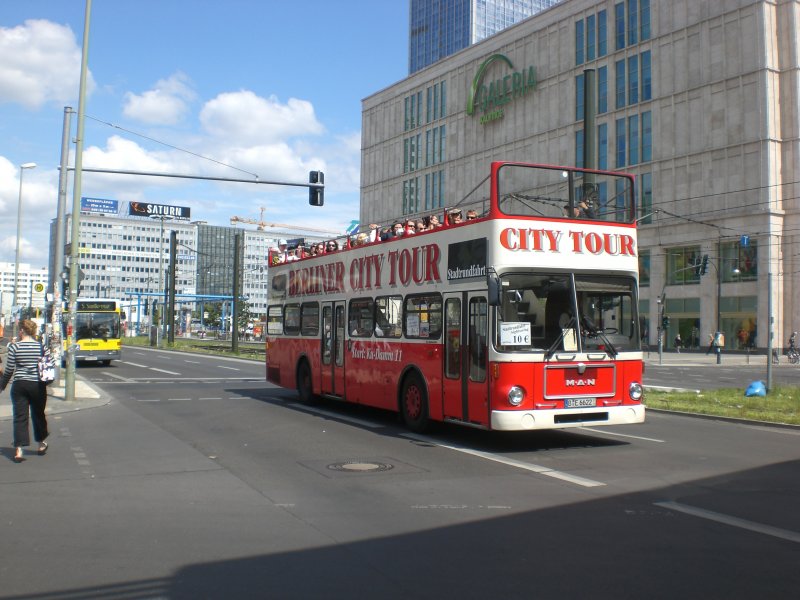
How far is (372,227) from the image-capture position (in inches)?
607

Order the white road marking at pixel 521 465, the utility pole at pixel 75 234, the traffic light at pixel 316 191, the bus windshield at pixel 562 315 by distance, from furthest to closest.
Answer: the traffic light at pixel 316 191, the utility pole at pixel 75 234, the bus windshield at pixel 562 315, the white road marking at pixel 521 465

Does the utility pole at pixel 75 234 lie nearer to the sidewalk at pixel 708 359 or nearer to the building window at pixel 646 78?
the sidewalk at pixel 708 359

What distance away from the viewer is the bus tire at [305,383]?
57.6 feet

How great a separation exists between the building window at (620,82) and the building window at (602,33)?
5.51 feet

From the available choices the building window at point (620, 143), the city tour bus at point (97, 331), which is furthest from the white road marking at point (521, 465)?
the building window at point (620, 143)

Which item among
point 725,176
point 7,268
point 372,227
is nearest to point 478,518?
point 372,227

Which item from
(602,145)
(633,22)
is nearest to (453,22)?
(602,145)

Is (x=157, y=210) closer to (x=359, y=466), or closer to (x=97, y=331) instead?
(x=97, y=331)

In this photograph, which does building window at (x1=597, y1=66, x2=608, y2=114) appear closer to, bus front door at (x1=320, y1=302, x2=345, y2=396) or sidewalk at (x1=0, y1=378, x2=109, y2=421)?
sidewalk at (x1=0, y1=378, x2=109, y2=421)

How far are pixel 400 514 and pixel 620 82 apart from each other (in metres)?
60.9

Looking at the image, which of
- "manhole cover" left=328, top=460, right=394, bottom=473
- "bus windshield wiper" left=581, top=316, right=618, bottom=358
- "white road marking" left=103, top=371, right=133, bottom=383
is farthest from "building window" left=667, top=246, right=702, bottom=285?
"manhole cover" left=328, top=460, right=394, bottom=473

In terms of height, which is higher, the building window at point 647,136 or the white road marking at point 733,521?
the building window at point 647,136

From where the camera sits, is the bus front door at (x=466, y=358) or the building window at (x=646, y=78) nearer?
the bus front door at (x=466, y=358)

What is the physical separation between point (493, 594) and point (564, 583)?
54cm
